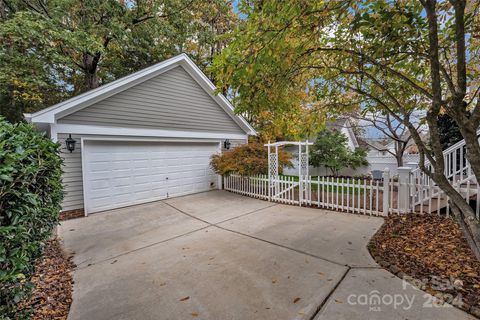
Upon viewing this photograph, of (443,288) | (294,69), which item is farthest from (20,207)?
(443,288)

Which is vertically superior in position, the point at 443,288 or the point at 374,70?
the point at 374,70

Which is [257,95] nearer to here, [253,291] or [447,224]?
[253,291]

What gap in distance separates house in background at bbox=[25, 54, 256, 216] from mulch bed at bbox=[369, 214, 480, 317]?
19.2 feet

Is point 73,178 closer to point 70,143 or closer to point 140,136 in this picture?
point 70,143

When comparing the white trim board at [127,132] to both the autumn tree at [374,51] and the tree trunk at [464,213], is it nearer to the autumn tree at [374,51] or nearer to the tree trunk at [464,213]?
the autumn tree at [374,51]

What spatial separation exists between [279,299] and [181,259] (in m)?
Answer: 1.72

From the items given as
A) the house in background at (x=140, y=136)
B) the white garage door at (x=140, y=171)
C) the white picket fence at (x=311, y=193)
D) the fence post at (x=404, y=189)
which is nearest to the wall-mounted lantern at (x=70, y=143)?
the house in background at (x=140, y=136)

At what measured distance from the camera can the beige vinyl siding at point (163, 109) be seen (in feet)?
22.2

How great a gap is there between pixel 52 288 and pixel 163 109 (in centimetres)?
625

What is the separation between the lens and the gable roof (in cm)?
569

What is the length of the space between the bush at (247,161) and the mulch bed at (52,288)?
5289 mm

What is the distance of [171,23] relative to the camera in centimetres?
1051

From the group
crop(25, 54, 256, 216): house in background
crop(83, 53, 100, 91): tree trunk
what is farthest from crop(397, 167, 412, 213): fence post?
crop(83, 53, 100, 91): tree trunk

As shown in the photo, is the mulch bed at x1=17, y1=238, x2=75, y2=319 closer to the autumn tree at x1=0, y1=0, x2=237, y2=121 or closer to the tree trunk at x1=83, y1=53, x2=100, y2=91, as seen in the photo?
the autumn tree at x1=0, y1=0, x2=237, y2=121
